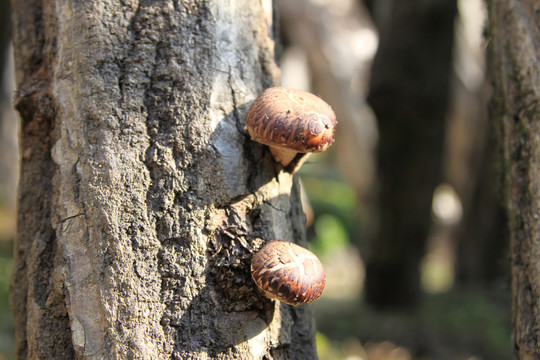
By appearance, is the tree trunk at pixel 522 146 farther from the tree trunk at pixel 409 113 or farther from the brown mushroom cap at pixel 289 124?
the tree trunk at pixel 409 113

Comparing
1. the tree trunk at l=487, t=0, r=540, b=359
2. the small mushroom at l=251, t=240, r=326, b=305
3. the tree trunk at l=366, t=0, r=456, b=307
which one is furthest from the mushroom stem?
the tree trunk at l=366, t=0, r=456, b=307

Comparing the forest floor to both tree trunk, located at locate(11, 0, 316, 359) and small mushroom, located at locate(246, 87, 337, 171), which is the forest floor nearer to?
tree trunk, located at locate(11, 0, 316, 359)

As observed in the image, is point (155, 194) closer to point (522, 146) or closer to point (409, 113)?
point (522, 146)

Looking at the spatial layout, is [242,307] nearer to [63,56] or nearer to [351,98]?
[63,56]

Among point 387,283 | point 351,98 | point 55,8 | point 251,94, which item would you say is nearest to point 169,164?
point 251,94

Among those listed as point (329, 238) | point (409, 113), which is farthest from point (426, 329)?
point (329, 238)

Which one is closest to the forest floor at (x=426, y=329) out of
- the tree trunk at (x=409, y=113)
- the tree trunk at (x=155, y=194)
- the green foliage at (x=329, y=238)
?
the tree trunk at (x=409, y=113)
